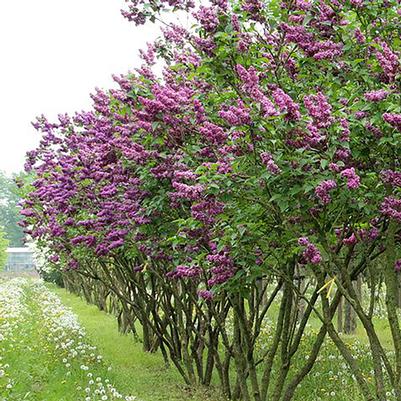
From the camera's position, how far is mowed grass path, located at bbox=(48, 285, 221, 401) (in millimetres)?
9859

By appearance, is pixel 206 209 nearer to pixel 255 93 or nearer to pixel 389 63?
pixel 255 93

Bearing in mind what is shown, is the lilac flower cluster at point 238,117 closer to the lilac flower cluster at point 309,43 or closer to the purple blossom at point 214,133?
the purple blossom at point 214,133

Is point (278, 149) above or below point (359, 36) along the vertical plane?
below

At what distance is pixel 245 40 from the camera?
19.4 ft

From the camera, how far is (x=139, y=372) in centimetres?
1218

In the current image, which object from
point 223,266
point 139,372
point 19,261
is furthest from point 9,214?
point 223,266

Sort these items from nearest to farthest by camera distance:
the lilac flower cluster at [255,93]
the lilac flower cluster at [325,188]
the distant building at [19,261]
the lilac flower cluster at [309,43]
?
the lilac flower cluster at [325,188]
the lilac flower cluster at [255,93]
the lilac flower cluster at [309,43]
the distant building at [19,261]

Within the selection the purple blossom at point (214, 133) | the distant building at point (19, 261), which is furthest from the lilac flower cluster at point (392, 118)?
the distant building at point (19, 261)

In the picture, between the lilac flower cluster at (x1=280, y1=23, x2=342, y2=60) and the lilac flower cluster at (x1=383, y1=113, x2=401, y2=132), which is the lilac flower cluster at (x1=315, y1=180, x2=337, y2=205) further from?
the lilac flower cluster at (x1=280, y1=23, x2=342, y2=60)

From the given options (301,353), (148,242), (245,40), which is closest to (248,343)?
(148,242)

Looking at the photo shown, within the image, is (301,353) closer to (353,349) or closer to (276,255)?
(353,349)

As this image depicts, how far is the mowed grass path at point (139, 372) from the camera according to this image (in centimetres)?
986

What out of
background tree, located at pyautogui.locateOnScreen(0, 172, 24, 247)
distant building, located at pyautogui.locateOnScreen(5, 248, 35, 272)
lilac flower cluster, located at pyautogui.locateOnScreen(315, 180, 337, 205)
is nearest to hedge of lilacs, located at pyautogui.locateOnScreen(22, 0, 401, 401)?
lilac flower cluster, located at pyautogui.locateOnScreen(315, 180, 337, 205)

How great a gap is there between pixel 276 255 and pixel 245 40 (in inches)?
84.0
